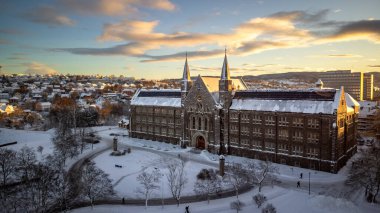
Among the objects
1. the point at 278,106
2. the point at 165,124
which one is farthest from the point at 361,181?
the point at 165,124

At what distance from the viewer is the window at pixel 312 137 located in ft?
190

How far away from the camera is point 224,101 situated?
70688mm

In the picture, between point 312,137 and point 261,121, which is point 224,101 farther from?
point 312,137

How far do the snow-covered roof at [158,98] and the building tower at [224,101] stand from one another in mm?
15265

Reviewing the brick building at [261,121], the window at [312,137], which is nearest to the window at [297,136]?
the brick building at [261,121]

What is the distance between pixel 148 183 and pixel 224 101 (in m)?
31.6

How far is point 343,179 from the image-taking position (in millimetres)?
53000

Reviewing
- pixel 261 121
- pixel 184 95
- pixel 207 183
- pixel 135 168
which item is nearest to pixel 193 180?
pixel 207 183

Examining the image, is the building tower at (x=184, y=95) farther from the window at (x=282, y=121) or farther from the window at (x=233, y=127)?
the window at (x=282, y=121)

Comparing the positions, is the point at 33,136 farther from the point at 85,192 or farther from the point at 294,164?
the point at 294,164

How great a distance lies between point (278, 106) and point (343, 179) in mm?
18367

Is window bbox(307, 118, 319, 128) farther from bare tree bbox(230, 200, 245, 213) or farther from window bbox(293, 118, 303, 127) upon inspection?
bare tree bbox(230, 200, 245, 213)

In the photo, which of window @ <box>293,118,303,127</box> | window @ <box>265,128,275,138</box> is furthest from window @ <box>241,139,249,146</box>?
window @ <box>293,118,303,127</box>

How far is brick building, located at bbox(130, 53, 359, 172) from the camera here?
5747 cm
